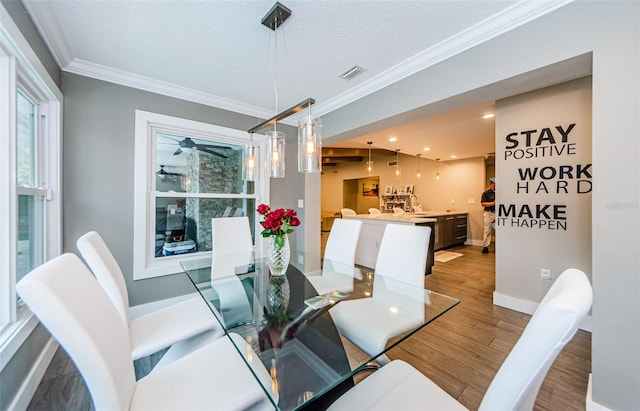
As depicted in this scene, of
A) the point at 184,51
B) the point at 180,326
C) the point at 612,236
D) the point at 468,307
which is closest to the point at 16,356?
the point at 180,326

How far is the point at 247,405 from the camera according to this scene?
0.95 metres

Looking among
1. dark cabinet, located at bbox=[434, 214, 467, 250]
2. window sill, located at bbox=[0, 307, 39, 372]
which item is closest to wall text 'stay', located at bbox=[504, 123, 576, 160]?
dark cabinet, located at bbox=[434, 214, 467, 250]

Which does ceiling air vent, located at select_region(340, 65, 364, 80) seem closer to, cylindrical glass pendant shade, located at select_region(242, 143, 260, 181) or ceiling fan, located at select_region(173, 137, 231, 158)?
cylindrical glass pendant shade, located at select_region(242, 143, 260, 181)

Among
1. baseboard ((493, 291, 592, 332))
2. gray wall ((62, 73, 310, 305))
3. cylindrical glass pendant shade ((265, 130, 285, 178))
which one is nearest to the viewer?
cylindrical glass pendant shade ((265, 130, 285, 178))

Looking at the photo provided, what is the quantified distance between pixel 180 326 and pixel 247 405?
86 cm

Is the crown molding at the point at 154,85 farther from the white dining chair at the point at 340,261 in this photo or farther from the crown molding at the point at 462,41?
the white dining chair at the point at 340,261

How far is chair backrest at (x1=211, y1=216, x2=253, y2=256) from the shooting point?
102 inches

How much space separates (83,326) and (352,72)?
2.68 meters

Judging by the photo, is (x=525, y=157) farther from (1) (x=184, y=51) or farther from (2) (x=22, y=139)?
(2) (x=22, y=139)

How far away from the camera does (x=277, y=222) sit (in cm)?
182

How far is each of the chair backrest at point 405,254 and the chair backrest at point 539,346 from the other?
1160 mm

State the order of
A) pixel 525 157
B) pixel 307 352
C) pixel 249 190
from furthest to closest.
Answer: pixel 249 190 < pixel 525 157 < pixel 307 352

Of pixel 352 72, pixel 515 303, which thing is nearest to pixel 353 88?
pixel 352 72

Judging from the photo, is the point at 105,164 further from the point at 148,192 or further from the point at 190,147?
the point at 190,147
